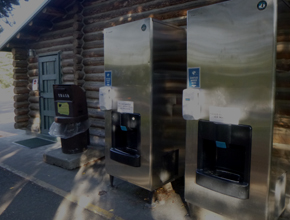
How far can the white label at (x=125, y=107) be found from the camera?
325 cm

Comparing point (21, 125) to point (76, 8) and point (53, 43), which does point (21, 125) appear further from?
point (76, 8)

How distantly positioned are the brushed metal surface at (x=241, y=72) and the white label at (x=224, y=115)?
0.03 metres

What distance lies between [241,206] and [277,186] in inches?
16.9

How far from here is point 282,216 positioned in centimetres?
281

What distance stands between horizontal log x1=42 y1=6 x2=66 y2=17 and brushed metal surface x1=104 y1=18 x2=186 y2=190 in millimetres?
3225

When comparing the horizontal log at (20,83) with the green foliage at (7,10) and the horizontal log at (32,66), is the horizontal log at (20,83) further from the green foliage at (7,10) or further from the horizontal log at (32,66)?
the green foliage at (7,10)

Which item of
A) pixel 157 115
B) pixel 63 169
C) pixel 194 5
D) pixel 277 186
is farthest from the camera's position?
pixel 63 169

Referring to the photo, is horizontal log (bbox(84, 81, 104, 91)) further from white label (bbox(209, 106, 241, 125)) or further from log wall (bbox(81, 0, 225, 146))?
white label (bbox(209, 106, 241, 125))

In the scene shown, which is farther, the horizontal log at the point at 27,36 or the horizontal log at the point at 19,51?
the horizontal log at the point at 19,51

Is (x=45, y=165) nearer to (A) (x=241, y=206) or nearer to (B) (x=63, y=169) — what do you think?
(B) (x=63, y=169)

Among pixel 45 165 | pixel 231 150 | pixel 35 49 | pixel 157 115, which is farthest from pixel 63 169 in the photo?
pixel 35 49

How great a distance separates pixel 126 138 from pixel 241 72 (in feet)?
6.45

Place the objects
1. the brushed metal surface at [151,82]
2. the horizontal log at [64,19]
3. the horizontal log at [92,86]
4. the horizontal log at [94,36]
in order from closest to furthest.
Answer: the brushed metal surface at [151,82], the horizontal log at [94,36], the horizontal log at [92,86], the horizontal log at [64,19]

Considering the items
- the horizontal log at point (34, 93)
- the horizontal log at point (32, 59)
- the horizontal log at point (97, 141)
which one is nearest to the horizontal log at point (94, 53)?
the horizontal log at point (97, 141)
